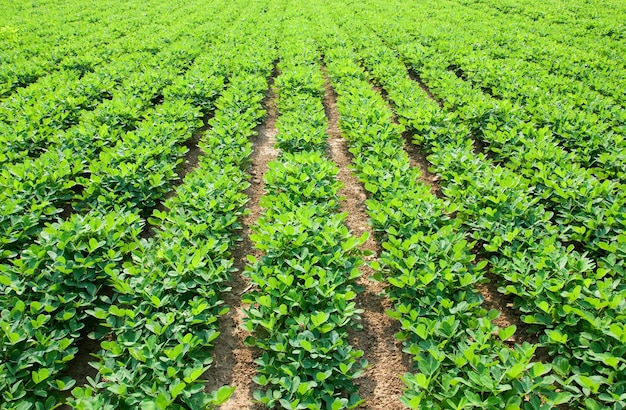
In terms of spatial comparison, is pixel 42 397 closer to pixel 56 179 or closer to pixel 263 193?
pixel 56 179

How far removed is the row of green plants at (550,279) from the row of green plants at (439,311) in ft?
0.74

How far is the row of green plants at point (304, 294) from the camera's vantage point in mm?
2611

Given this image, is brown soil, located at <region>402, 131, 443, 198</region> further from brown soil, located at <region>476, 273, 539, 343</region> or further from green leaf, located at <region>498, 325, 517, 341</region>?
green leaf, located at <region>498, 325, 517, 341</region>

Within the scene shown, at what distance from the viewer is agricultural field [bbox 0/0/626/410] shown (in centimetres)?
259

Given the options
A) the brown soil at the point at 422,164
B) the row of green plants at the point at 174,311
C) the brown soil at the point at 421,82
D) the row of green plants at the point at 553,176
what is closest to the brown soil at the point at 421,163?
the brown soil at the point at 422,164

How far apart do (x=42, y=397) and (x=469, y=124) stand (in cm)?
645

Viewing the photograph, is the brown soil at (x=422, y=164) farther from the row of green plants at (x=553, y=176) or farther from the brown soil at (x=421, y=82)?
the brown soil at (x=421, y=82)

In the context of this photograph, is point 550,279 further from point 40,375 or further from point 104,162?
point 104,162

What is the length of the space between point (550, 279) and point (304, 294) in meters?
2.01

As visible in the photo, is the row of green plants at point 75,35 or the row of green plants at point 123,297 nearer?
the row of green plants at point 123,297

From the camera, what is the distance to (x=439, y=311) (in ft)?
9.77

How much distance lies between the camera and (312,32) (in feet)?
44.0

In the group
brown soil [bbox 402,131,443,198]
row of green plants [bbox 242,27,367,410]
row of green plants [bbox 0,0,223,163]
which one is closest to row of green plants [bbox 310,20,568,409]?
row of green plants [bbox 242,27,367,410]

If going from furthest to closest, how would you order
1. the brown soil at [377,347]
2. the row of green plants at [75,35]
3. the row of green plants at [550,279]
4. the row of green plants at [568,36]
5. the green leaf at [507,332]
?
the row of green plants at [75,35] < the row of green plants at [568,36] < the brown soil at [377,347] < the green leaf at [507,332] < the row of green plants at [550,279]
